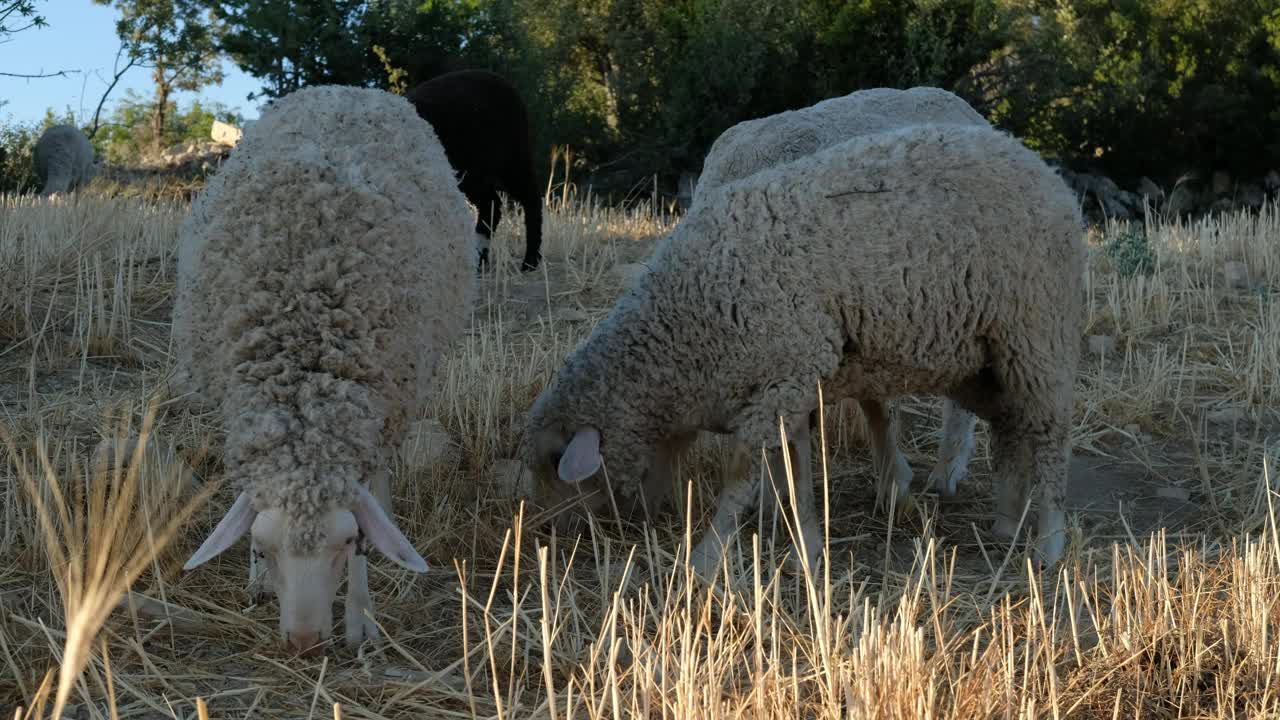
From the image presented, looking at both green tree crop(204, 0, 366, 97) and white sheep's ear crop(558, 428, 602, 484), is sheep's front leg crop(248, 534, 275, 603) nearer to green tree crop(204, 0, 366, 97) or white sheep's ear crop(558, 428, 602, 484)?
white sheep's ear crop(558, 428, 602, 484)

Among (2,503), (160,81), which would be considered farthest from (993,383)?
(160,81)

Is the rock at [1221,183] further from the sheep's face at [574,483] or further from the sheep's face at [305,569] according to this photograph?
the sheep's face at [305,569]

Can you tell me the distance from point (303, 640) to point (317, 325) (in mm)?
918

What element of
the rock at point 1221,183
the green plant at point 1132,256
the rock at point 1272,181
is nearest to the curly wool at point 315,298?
the green plant at point 1132,256

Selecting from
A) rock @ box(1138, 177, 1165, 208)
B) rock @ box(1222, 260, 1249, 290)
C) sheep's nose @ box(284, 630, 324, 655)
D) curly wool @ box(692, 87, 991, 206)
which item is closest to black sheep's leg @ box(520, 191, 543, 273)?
curly wool @ box(692, 87, 991, 206)

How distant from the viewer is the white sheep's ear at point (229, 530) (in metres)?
3.43

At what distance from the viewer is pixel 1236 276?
8.77 metres

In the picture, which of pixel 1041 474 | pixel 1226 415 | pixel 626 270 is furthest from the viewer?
pixel 626 270

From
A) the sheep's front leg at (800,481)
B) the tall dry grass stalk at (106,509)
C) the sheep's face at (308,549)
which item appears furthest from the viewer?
the sheep's front leg at (800,481)

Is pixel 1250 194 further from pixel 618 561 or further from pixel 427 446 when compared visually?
pixel 618 561

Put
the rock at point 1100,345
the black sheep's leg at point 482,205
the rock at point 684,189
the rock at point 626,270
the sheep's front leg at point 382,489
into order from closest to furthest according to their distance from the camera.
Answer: the sheep's front leg at point 382,489 < the rock at point 1100,345 < the rock at point 626,270 < the black sheep's leg at point 482,205 < the rock at point 684,189

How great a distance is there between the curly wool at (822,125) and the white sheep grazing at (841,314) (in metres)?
0.92

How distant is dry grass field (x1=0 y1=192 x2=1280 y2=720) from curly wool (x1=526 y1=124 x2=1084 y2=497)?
1.84 ft

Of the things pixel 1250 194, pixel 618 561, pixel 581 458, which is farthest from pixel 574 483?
pixel 1250 194
